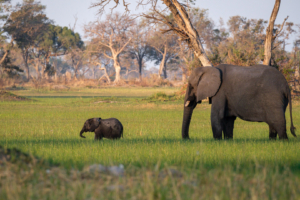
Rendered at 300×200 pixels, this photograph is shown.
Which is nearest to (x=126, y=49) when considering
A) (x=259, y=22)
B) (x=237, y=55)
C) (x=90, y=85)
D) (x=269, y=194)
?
(x=90, y=85)

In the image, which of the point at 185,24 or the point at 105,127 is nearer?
the point at 105,127

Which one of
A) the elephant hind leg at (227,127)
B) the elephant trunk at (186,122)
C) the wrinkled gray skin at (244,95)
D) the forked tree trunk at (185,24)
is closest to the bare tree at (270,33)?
the forked tree trunk at (185,24)

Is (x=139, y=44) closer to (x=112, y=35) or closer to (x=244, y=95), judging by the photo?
(x=112, y=35)

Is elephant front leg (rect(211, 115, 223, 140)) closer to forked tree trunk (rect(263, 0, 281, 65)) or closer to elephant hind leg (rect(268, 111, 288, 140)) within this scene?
elephant hind leg (rect(268, 111, 288, 140))

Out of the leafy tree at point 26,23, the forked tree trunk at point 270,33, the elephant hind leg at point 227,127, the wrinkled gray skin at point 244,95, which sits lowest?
the elephant hind leg at point 227,127

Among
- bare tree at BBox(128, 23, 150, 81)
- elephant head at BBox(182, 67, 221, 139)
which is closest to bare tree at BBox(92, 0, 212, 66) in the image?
elephant head at BBox(182, 67, 221, 139)

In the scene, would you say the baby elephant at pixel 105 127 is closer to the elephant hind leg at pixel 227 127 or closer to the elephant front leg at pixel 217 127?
the elephant front leg at pixel 217 127

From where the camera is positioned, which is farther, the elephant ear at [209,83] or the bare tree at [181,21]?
the bare tree at [181,21]

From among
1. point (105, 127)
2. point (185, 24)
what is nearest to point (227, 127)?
point (105, 127)

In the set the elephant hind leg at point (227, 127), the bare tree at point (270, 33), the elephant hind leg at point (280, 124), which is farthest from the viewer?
the bare tree at point (270, 33)

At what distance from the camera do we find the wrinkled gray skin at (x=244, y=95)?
29.5 ft

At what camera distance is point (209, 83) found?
9.63 m

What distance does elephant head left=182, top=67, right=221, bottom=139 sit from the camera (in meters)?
9.59

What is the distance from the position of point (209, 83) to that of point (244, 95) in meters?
0.90
